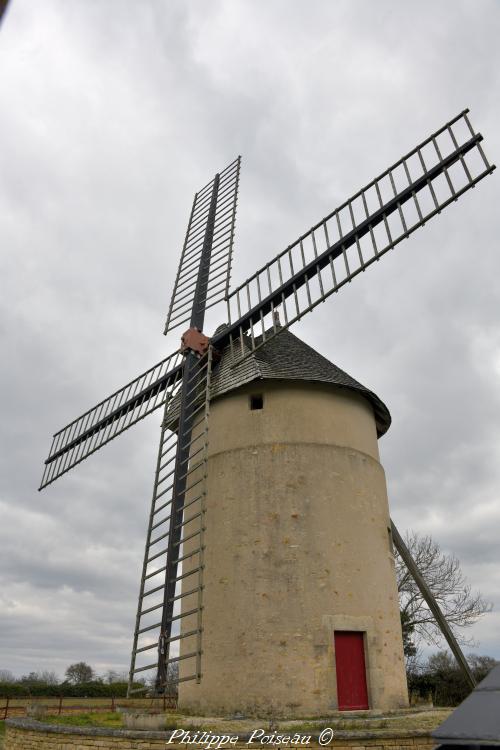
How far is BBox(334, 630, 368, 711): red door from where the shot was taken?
9.15 meters

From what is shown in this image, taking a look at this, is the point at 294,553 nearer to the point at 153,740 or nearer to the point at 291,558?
the point at 291,558

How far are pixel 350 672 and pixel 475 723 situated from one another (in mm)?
8376

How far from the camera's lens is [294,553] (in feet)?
31.9

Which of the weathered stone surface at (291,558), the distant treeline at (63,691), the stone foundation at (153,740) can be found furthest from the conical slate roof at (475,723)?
the distant treeline at (63,691)

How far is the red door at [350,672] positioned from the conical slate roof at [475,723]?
26.5ft

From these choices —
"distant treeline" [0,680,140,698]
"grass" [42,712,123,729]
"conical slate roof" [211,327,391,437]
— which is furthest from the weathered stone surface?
"distant treeline" [0,680,140,698]

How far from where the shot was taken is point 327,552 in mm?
9812

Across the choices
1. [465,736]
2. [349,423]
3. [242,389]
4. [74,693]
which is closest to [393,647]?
[349,423]

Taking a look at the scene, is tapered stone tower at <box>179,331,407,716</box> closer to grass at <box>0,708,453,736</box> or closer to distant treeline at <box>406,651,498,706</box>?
grass at <box>0,708,453,736</box>

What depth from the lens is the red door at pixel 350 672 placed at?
9.15m

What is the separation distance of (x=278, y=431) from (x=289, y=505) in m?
1.35

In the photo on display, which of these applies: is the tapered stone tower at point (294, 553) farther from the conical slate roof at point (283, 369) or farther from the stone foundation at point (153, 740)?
the stone foundation at point (153, 740)

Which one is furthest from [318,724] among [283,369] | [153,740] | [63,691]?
[63,691]

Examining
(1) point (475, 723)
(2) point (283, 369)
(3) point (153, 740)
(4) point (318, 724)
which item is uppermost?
(2) point (283, 369)
